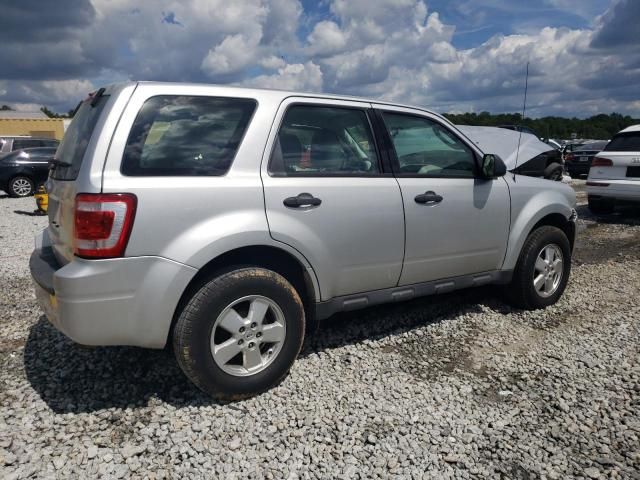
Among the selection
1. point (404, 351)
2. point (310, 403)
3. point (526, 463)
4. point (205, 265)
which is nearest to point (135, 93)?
point (205, 265)

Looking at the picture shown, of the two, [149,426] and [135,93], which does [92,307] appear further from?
[135,93]

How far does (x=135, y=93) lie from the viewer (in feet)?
9.07

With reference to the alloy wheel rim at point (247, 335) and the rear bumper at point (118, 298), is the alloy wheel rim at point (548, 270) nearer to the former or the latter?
the alloy wheel rim at point (247, 335)

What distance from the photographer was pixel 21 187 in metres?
14.5

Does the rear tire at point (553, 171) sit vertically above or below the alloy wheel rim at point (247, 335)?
below

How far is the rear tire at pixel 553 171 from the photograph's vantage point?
458 inches

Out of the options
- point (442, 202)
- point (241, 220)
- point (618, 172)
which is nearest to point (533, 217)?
point (442, 202)

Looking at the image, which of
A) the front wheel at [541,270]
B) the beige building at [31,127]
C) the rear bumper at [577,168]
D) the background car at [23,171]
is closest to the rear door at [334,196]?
the front wheel at [541,270]

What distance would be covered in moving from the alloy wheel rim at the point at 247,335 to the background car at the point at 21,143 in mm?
15242

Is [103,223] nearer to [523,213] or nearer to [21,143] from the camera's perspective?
[523,213]

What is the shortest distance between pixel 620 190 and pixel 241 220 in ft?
27.9

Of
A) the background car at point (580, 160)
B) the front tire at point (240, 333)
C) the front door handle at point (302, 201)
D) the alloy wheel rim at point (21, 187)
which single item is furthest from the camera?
the background car at point (580, 160)

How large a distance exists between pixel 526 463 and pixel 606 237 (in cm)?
679

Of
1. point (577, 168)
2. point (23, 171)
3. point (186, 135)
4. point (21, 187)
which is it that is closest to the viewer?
point (186, 135)
